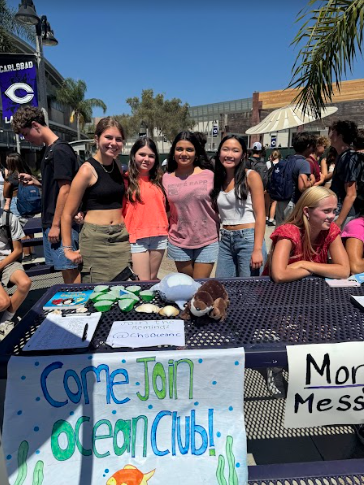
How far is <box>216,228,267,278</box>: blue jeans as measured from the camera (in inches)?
107

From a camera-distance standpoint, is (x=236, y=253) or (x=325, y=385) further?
(x=236, y=253)

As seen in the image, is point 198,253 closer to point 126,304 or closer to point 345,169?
point 126,304

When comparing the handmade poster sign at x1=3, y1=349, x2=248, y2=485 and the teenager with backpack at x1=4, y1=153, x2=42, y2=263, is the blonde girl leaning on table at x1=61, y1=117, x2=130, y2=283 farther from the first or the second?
the teenager with backpack at x1=4, y1=153, x2=42, y2=263

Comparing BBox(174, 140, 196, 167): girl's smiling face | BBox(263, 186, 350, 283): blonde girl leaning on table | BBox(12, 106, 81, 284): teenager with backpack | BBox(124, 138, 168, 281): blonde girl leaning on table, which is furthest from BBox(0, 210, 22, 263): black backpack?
BBox(263, 186, 350, 283): blonde girl leaning on table

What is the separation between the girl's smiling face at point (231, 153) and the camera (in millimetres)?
2654

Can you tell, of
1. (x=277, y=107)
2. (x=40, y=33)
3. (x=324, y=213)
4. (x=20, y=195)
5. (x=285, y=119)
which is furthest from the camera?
(x=277, y=107)

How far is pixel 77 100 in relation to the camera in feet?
147

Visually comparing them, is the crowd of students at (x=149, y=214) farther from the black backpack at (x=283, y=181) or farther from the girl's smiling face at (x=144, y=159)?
the black backpack at (x=283, y=181)

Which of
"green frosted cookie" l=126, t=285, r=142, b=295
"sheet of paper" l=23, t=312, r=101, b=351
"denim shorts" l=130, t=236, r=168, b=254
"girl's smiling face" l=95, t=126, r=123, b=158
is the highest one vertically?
"girl's smiling face" l=95, t=126, r=123, b=158

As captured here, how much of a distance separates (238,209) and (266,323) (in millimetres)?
1353

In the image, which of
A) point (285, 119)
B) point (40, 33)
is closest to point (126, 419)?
point (40, 33)

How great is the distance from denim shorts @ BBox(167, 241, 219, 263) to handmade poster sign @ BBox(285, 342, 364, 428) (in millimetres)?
1544

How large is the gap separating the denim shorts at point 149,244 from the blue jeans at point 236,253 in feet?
1.55

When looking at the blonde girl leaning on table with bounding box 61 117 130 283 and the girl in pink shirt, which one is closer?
the blonde girl leaning on table with bounding box 61 117 130 283
